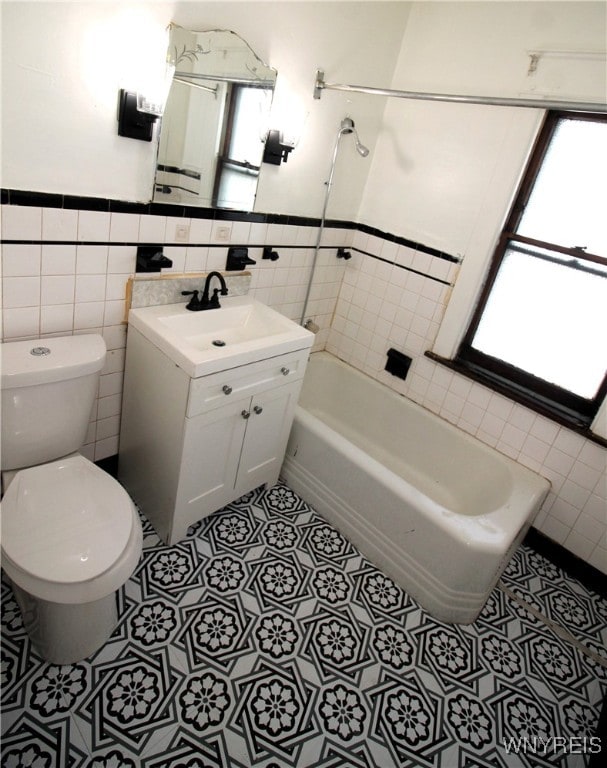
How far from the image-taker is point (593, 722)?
1618 millimetres

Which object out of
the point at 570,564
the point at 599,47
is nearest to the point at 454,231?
the point at 599,47

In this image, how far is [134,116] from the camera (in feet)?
5.03

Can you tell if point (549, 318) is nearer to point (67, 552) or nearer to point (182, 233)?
point (182, 233)

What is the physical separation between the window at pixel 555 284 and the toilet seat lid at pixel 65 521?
5.90 feet

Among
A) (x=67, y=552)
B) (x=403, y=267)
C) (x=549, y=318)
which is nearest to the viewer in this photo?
(x=67, y=552)

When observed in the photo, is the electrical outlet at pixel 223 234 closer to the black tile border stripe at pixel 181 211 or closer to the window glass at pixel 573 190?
the black tile border stripe at pixel 181 211

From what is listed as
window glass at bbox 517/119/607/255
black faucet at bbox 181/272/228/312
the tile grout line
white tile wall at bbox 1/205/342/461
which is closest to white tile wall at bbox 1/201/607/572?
white tile wall at bbox 1/205/342/461

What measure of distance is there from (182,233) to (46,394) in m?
0.83

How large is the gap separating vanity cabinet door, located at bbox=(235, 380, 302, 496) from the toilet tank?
63 centimetres

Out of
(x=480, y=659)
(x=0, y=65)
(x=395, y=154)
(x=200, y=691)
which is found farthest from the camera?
(x=395, y=154)

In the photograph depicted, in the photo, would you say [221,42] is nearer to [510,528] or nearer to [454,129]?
[454,129]

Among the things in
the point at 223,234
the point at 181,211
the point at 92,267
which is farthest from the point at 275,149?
the point at 92,267

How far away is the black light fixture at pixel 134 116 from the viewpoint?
151 cm

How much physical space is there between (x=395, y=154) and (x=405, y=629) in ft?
7.49
